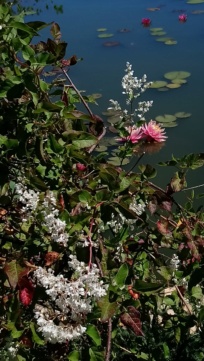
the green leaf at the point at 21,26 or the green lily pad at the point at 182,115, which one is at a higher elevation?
the green leaf at the point at 21,26

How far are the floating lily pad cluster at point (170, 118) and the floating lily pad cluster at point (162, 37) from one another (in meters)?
1.78

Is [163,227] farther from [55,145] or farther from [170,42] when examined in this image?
[170,42]

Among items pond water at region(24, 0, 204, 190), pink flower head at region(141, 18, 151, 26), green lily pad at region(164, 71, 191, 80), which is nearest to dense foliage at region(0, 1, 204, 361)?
pond water at region(24, 0, 204, 190)

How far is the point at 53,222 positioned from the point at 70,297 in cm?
12

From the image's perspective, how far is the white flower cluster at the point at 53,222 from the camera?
95cm

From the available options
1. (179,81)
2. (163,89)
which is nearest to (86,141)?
(163,89)

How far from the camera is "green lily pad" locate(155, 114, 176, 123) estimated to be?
4449mm

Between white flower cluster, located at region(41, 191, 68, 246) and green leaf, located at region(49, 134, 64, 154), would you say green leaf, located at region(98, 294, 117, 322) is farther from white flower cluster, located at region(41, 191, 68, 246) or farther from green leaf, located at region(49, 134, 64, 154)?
green leaf, located at region(49, 134, 64, 154)

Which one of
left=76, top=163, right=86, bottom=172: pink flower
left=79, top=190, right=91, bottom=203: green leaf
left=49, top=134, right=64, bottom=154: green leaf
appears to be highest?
left=49, top=134, right=64, bottom=154: green leaf

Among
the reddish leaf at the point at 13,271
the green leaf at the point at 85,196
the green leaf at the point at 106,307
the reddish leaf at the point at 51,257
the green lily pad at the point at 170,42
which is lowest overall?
the green lily pad at the point at 170,42

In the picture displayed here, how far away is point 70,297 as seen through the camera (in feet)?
2.97

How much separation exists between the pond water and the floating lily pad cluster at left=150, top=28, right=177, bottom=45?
37 mm

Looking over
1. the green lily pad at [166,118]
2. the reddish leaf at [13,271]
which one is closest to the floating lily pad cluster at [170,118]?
the green lily pad at [166,118]

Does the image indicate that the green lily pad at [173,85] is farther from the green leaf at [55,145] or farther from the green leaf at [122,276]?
the green leaf at [122,276]
